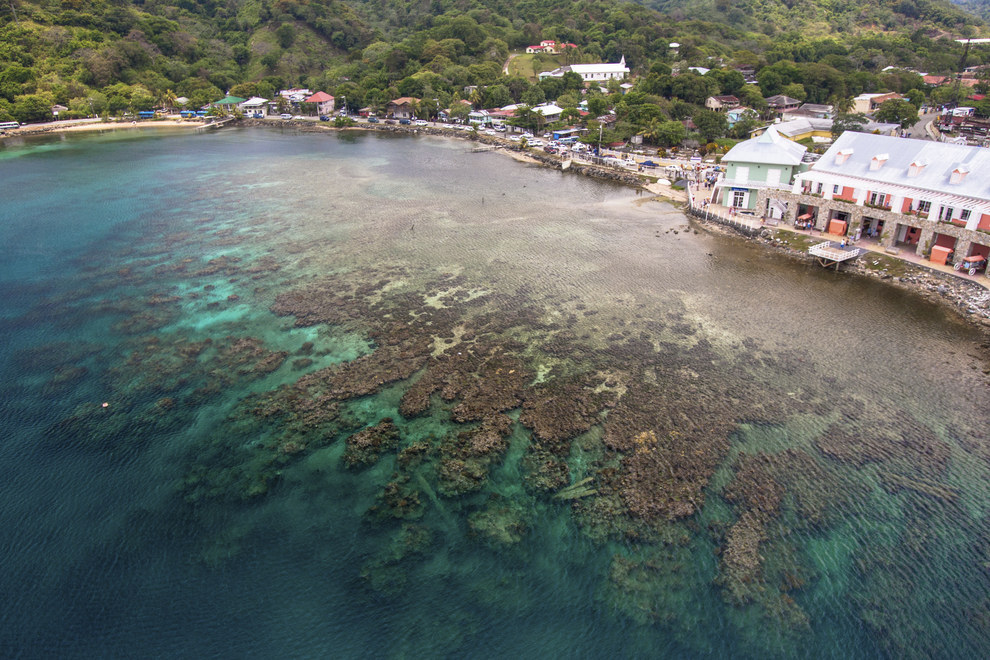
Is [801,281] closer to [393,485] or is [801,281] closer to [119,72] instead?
[393,485]

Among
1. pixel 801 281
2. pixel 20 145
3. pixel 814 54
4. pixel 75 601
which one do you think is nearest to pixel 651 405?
pixel 801 281

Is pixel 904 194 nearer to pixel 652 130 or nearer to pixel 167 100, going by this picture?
pixel 652 130

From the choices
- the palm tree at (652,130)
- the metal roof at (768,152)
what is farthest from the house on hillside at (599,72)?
the metal roof at (768,152)

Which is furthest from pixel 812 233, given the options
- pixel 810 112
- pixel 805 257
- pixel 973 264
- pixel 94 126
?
pixel 94 126

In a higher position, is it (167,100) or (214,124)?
(167,100)

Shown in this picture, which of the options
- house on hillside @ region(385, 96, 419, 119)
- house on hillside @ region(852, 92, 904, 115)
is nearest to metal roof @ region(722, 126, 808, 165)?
house on hillside @ region(852, 92, 904, 115)

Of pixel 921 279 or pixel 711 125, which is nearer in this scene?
pixel 921 279

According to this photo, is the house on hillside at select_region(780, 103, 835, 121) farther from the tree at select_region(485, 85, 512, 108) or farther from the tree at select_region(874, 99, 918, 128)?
the tree at select_region(485, 85, 512, 108)
